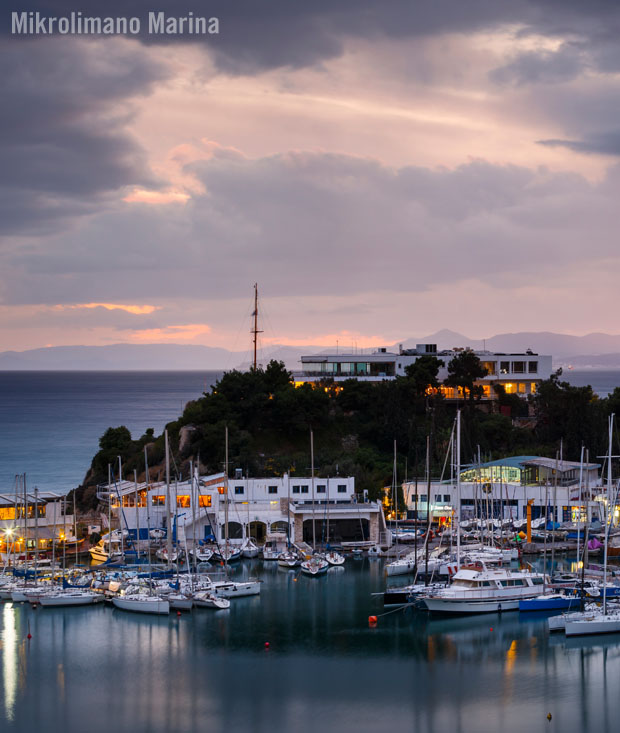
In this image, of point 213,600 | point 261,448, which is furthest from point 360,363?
point 213,600

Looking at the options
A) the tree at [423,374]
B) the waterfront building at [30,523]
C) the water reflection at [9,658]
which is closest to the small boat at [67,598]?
the water reflection at [9,658]

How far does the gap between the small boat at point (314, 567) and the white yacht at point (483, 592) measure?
9.55 meters

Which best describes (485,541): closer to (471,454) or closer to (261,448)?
(471,454)

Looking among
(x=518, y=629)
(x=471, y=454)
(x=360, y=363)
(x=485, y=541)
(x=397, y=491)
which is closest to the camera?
(x=518, y=629)

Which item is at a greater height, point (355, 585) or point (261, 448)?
point (261, 448)

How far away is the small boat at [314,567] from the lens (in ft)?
168

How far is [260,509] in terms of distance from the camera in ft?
197

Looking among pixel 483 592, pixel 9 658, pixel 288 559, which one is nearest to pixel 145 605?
pixel 9 658

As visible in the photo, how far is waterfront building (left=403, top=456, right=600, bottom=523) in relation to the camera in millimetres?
61719

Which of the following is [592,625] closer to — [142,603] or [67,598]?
[142,603]

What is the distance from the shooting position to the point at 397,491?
65.9 m

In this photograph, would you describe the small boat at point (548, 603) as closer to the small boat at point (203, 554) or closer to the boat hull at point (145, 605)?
the boat hull at point (145, 605)

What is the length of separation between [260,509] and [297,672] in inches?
960

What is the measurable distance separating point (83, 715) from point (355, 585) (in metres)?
19.3
